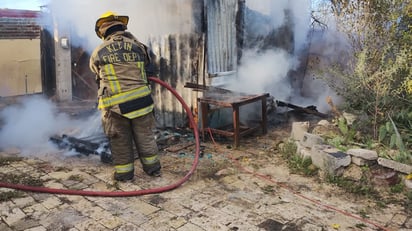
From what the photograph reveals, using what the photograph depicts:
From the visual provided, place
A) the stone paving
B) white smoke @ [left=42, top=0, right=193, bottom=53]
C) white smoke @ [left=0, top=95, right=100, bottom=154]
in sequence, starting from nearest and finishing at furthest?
1. the stone paving
2. white smoke @ [left=0, top=95, right=100, bottom=154]
3. white smoke @ [left=42, top=0, right=193, bottom=53]

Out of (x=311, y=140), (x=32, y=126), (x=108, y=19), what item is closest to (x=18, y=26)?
(x=32, y=126)

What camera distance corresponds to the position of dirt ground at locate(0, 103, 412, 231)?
386 centimetres

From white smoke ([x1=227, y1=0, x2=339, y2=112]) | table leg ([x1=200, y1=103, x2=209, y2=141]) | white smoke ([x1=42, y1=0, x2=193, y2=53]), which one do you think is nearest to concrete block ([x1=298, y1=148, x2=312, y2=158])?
table leg ([x1=200, y1=103, x2=209, y2=141])

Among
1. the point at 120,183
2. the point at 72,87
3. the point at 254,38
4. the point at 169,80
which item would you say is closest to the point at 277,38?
the point at 254,38

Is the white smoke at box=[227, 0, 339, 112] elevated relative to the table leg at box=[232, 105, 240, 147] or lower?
elevated

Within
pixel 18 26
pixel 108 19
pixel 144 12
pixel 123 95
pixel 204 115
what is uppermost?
pixel 18 26

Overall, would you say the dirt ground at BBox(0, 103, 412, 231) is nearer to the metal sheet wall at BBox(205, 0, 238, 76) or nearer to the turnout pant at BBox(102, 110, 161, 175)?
the turnout pant at BBox(102, 110, 161, 175)

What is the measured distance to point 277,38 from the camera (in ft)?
30.5

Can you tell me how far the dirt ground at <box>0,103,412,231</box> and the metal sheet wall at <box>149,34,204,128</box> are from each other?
1.59 metres

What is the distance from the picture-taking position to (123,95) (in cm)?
475

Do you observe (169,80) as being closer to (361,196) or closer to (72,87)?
(361,196)

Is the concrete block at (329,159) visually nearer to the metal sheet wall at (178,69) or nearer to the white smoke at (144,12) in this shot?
the metal sheet wall at (178,69)

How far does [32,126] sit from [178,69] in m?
3.19

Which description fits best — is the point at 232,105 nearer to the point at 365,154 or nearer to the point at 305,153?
the point at 305,153
